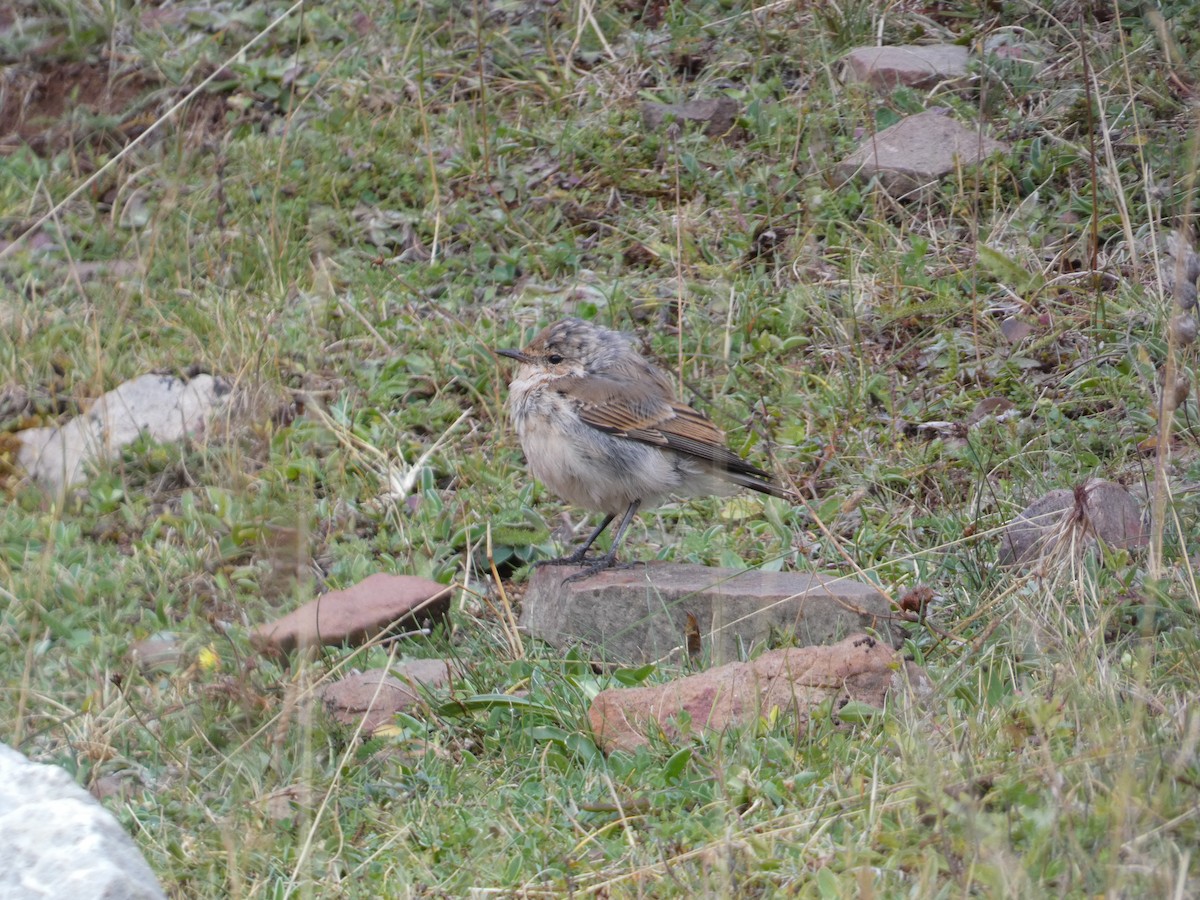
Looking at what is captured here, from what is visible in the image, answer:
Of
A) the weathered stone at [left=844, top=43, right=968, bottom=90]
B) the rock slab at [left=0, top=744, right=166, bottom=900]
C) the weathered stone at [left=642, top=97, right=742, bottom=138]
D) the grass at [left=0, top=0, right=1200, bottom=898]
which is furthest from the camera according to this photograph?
the weathered stone at [left=642, top=97, right=742, bottom=138]

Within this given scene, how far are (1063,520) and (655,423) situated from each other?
186 cm

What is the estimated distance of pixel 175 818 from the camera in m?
4.43

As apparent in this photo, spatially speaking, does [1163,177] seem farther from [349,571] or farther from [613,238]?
[349,571]

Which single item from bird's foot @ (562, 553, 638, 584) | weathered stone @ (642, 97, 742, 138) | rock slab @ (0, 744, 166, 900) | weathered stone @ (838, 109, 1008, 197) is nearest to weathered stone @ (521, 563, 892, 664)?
bird's foot @ (562, 553, 638, 584)

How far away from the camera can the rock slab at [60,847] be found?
10.7ft

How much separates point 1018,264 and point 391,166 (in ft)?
13.0

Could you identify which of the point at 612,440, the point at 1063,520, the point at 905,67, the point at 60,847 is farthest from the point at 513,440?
the point at 60,847

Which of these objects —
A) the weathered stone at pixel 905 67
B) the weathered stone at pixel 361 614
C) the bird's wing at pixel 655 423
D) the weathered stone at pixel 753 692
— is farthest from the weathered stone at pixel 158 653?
the weathered stone at pixel 905 67

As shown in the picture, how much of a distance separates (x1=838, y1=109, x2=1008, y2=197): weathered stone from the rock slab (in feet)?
19.5

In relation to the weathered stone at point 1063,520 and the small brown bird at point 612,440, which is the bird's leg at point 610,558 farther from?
the weathered stone at point 1063,520

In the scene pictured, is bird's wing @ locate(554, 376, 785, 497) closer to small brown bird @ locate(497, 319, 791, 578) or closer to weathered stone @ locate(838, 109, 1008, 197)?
small brown bird @ locate(497, 319, 791, 578)

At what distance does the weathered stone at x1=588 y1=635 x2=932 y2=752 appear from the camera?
4391 mm

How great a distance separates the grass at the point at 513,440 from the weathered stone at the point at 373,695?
8 centimetres

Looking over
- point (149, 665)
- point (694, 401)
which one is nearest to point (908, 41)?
point (694, 401)
